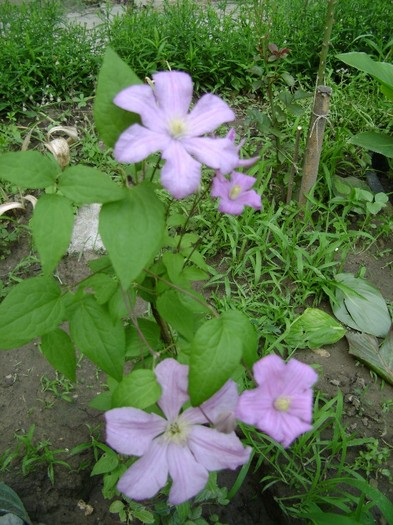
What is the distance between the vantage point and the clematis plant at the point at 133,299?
79cm

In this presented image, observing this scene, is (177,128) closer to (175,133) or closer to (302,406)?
(175,133)

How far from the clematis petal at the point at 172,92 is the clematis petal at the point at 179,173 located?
→ 3.3 inches

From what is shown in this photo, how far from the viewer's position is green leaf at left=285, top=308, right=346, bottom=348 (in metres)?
1.98

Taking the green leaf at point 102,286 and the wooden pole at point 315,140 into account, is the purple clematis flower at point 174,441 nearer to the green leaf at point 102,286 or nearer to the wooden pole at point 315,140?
the green leaf at point 102,286

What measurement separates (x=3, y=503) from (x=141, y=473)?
0.72 m

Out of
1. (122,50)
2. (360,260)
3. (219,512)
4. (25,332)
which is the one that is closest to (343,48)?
(122,50)

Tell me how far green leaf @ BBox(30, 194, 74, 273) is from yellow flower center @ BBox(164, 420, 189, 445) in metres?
0.35

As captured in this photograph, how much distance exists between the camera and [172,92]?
2.84 feet

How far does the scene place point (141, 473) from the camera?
899 millimetres

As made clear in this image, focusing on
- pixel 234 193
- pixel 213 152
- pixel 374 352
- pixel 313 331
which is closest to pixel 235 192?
pixel 234 193

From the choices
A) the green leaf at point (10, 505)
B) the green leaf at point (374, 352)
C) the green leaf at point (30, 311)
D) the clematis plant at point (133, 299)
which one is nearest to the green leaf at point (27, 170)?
the clematis plant at point (133, 299)

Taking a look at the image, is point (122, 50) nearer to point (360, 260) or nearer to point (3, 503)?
point (360, 260)

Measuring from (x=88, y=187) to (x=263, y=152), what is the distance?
173 cm

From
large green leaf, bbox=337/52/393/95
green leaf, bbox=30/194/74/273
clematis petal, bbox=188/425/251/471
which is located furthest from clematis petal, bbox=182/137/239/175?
large green leaf, bbox=337/52/393/95
